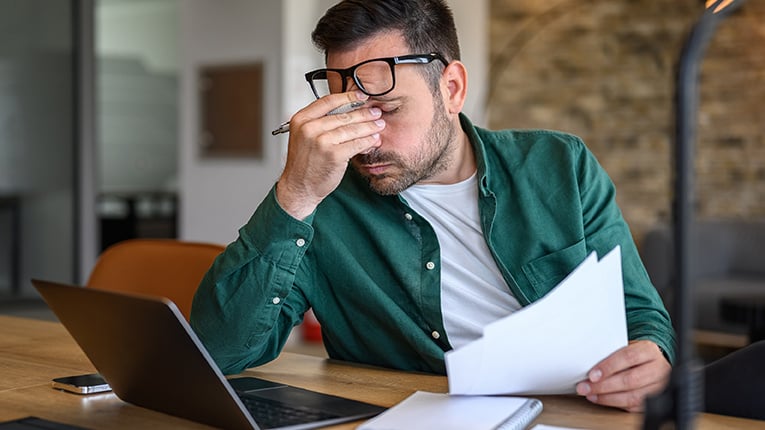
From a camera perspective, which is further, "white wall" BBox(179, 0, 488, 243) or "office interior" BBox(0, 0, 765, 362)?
"white wall" BBox(179, 0, 488, 243)

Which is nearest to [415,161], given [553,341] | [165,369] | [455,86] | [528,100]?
[455,86]

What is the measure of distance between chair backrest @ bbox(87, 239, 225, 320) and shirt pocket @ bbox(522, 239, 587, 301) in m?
0.60

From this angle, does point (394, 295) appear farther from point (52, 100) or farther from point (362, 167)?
point (52, 100)

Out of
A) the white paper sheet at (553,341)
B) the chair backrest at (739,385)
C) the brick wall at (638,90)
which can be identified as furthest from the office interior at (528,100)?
the white paper sheet at (553,341)

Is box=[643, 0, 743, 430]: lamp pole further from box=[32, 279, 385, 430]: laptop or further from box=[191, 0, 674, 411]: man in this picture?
box=[191, 0, 674, 411]: man

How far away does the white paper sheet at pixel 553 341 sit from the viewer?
3.57 feet

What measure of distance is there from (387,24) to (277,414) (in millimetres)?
735

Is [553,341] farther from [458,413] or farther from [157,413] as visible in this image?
[157,413]

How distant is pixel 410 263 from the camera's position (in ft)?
5.30

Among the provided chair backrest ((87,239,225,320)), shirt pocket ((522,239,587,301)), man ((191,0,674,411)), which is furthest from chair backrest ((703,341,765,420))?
chair backrest ((87,239,225,320))

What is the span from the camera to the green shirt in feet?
4.86

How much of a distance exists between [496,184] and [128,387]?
0.74m

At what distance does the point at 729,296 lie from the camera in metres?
4.44

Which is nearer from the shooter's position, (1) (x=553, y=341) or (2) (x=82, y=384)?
(1) (x=553, y=341)
